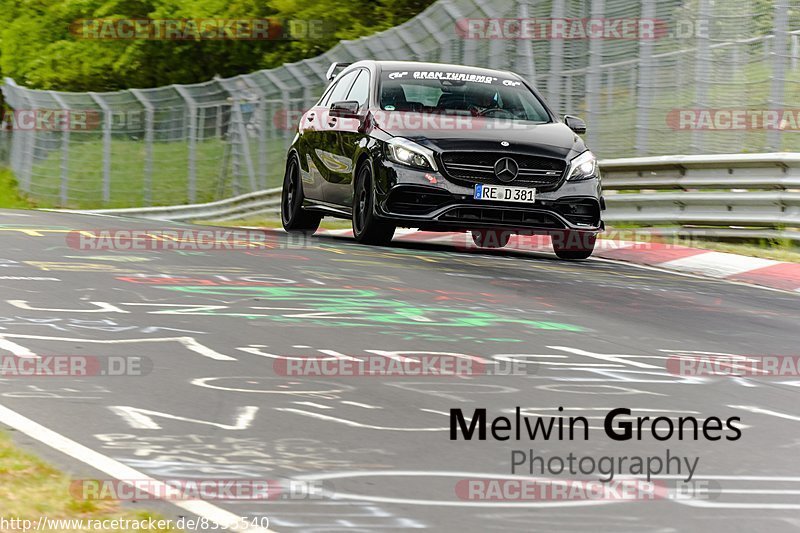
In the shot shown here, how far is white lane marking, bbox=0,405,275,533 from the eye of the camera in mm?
4617

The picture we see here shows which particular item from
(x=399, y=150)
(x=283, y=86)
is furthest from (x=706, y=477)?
(x=283, y=86)

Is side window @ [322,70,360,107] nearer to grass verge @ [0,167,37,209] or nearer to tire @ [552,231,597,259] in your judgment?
tire @ [552,231,597,259]

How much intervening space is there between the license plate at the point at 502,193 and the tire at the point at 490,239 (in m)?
2.22

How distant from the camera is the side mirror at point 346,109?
45.9ft

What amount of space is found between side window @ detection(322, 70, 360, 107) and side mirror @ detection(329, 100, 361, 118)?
0.97m

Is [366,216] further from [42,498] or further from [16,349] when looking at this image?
[42,498]

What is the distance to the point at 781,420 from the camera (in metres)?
6.70

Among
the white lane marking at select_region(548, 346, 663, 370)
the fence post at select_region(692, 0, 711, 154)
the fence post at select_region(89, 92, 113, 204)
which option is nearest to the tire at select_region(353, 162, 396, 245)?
the fence post at select_region(692, 0, 711, 154)

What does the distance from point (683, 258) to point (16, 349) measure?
829 cm

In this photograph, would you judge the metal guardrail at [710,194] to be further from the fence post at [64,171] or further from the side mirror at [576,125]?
the fence post at [64,171]

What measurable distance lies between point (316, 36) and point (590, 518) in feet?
109

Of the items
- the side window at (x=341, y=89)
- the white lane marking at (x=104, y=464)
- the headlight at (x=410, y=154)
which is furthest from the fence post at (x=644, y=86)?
the white lane marking at (x=104, y=464)

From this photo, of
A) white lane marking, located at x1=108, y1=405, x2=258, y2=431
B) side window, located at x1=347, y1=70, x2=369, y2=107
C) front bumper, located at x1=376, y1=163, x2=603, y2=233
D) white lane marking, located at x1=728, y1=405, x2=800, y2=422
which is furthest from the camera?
side window, located at x1=347, y1=70, x2=369, y2=107

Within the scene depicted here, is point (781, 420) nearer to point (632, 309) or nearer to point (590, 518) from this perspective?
point (590, 518)
